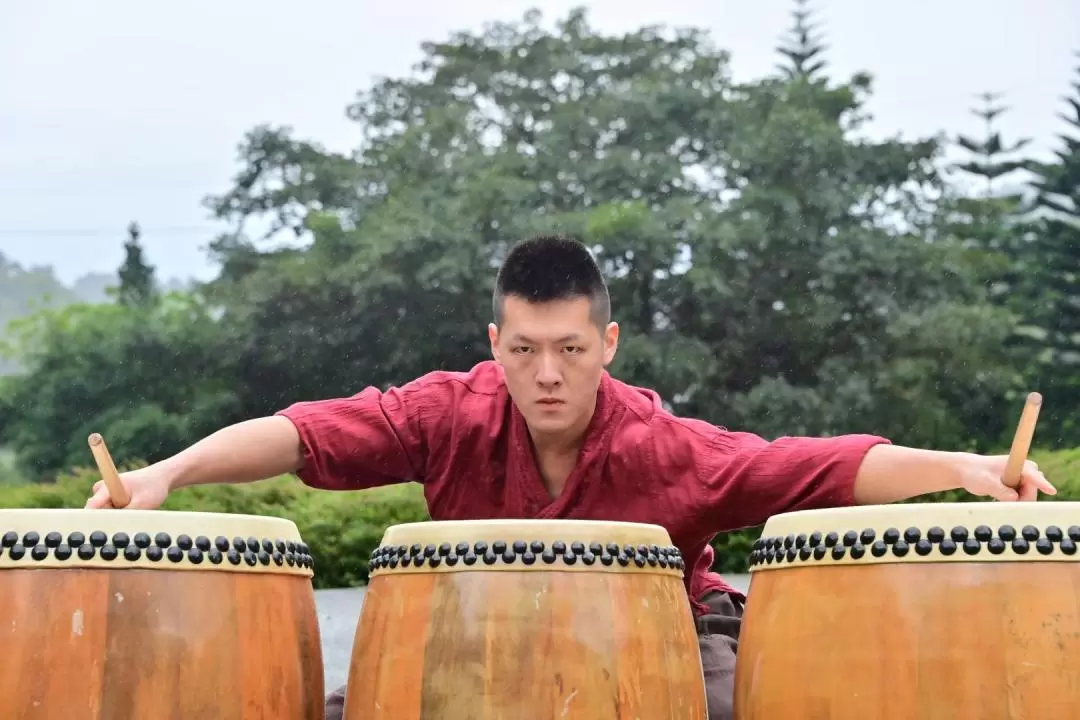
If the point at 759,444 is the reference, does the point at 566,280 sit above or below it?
above

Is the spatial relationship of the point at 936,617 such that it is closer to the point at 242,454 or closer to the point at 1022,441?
the point at 1022,441

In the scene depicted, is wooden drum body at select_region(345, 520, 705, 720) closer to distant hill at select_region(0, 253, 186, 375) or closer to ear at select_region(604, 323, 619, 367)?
ear at select_region(604, 323, 619, 367)

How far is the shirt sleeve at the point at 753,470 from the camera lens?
7.59ft

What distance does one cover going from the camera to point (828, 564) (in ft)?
6.26

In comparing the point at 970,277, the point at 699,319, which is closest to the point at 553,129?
the point at 699,319

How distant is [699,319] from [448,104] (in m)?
4.79

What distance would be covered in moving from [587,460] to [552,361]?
0.19m

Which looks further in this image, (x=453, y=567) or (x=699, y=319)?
(x=699, y=319)

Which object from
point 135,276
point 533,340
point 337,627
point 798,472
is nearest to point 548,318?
point 533,340

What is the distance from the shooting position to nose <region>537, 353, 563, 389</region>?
98.2 inches

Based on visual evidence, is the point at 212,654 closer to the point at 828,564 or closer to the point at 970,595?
the point at 828,564

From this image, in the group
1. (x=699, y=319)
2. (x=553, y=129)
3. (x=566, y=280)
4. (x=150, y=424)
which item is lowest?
(x=150, y=424)

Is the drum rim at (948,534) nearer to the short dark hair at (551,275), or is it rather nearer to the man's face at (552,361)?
the man's face at (552,361)

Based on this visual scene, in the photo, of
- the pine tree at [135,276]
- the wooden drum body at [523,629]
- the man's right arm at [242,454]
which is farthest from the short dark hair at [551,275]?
the pine tree at [135,276]
